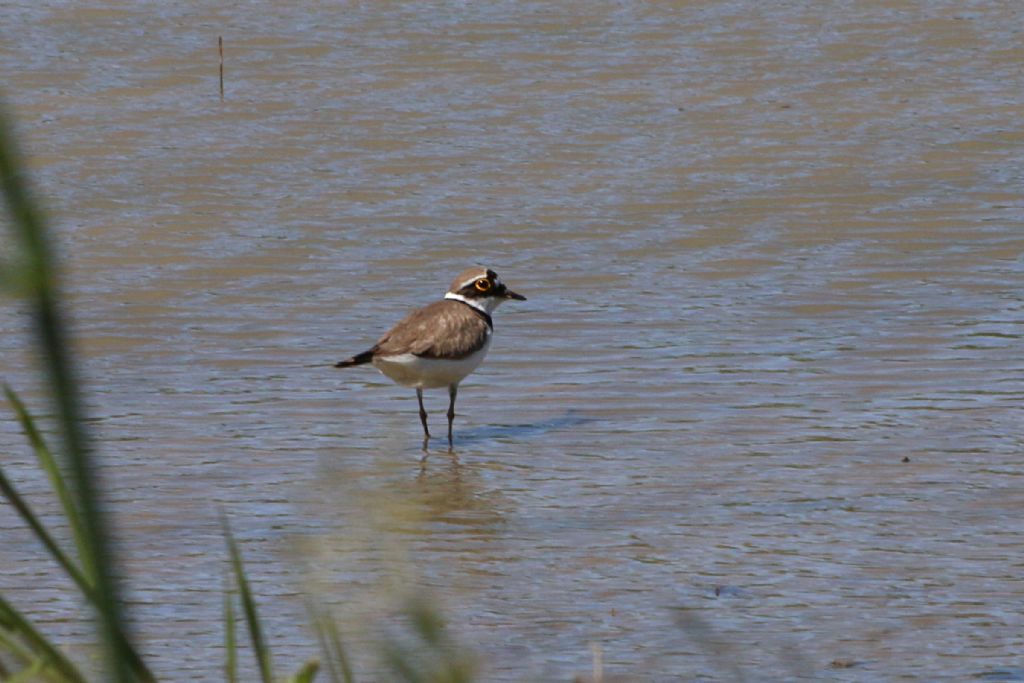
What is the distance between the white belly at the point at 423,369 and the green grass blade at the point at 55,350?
711 cm

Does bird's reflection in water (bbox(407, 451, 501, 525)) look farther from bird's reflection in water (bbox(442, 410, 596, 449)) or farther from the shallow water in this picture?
bird's reflection in water (bbox(442, 410, 596, 449))

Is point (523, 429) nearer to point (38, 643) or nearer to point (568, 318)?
point (568, 318)

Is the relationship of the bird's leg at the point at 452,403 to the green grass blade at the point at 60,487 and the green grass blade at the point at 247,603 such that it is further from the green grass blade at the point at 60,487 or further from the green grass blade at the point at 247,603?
the green grass blade at the point at 60,487

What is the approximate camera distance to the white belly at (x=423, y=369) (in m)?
7.90

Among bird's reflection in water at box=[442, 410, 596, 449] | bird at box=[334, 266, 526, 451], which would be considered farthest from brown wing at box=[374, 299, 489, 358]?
bird's reflection in water at box=[442, 410, 596, 449]

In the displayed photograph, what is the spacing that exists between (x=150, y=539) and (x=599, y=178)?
697 centimetres

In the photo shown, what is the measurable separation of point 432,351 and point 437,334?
151 mm

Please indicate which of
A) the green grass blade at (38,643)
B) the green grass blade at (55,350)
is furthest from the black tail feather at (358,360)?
the green grass blade at (55,350)

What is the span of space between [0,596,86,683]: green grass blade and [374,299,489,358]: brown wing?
665 centimetres

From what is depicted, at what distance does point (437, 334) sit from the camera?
8.04 m

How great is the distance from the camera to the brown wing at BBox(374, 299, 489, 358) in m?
7.93

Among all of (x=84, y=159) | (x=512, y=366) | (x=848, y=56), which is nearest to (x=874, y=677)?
(x=512, y=366)

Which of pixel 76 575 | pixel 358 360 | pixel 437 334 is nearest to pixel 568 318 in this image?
pixel 437 334

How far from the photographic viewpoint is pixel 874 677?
4.32 meters
